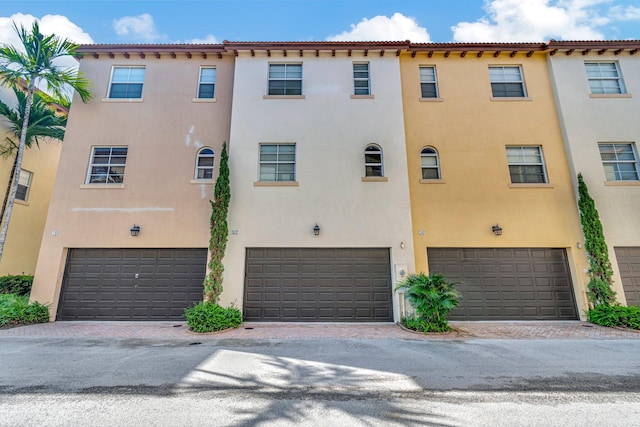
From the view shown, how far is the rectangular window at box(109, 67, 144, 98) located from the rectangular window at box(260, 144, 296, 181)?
215 inches

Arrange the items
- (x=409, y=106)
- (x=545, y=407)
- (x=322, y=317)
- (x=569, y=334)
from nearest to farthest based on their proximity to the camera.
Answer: (x=545, y=407) → (x=569, y=334) → (x=322, y=317) → (x=409, y=106)

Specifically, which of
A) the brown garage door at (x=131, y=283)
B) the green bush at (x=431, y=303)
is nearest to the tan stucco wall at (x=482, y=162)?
the green bush at (x=431, y=303)

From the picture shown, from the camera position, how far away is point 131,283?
9.04 metres

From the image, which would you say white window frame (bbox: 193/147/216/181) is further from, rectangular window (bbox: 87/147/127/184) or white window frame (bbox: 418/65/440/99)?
white window frame (bbox: 418/65/440/99)

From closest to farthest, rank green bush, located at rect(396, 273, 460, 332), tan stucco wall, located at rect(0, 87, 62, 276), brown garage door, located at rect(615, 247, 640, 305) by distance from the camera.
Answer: green bush, located at rect(396, 273, 460, 332) → brown garage door, located at rect(615, 247, 640, 305) → tan stucco wall, located at rect(0, 87, 62, 276)

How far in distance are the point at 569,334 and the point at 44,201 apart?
20102 mm

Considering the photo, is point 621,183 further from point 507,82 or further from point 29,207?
point 29,207

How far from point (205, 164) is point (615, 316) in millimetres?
13397

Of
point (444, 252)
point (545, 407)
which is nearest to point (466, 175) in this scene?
point (444, 252)

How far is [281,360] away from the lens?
5176 millimetres

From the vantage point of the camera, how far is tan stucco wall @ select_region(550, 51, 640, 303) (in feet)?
29.6

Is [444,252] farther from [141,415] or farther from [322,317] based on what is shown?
[141,415]

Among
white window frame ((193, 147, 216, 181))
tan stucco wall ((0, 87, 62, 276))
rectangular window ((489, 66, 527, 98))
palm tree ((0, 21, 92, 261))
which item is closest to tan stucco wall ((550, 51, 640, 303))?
rectangular window ((489, 66, 527, 98))

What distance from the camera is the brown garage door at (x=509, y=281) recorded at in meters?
8.78
